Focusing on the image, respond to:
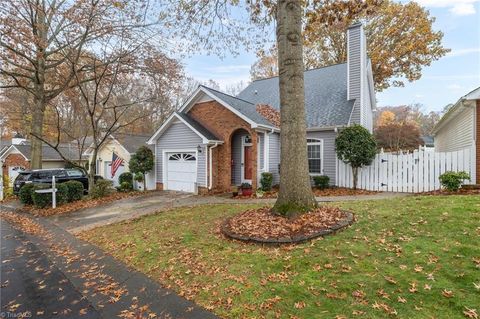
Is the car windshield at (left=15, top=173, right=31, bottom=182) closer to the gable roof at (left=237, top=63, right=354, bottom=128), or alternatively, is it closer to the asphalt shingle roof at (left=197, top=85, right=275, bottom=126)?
the asphalt shingle roof at (left=197, top=85, right=275, bottom=126)

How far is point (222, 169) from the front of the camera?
13.7 m

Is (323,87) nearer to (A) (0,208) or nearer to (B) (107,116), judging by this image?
(A) (0,208)

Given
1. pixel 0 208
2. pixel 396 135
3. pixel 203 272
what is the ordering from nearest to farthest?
pixel 203 272 → pixel 0 208 → pixel 396 135

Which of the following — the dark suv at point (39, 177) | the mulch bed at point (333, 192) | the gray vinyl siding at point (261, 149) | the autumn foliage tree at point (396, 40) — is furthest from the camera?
the autumn foliage tree at point (396, 40)

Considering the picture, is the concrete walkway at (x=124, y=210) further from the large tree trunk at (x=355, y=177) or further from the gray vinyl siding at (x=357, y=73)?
the gray vinyl siding at (x=357, y=73)

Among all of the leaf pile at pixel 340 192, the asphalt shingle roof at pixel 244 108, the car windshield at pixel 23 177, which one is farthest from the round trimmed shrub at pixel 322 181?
the car windshield at pixel 23 177

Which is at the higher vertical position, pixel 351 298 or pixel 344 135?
pixel 344 135

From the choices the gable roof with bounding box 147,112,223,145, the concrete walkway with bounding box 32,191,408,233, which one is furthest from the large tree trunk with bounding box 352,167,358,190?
the gable roof with bounding box 147,112,223,145

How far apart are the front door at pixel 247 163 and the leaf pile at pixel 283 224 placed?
7.60 m

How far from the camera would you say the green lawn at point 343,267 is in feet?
10.3

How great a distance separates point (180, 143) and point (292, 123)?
944cm

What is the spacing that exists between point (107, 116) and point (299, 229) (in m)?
28.6

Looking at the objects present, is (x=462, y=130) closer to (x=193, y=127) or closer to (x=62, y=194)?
(x=193, y=127)

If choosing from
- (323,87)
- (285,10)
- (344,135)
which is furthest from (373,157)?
(285,10)
